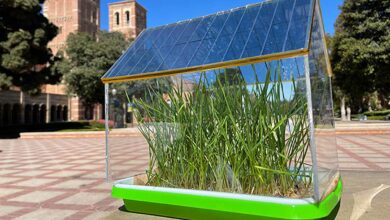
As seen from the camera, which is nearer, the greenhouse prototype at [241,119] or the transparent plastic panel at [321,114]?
the greenhouse prototype at [241,119]

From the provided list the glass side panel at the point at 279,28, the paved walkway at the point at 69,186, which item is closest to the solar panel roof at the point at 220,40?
the glass side panel at the point at 279,28

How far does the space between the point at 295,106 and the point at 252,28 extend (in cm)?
98

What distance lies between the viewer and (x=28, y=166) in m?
8.74

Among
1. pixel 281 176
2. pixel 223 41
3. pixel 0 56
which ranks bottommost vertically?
pixel 281 176

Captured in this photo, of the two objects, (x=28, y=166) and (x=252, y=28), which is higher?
(x=252, y=28)

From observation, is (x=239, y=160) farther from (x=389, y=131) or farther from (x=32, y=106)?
(x=32, y=106)

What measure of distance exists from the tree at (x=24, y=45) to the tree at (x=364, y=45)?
2091 centimetres

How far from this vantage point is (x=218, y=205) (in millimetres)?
3125

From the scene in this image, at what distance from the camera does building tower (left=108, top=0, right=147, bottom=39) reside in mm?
66000

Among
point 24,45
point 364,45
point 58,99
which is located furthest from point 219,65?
point 58,99

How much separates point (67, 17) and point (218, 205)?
189 ft

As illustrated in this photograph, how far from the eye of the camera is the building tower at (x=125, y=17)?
66.0 m

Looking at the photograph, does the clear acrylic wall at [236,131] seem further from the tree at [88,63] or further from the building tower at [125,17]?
the building tower at [125,17]

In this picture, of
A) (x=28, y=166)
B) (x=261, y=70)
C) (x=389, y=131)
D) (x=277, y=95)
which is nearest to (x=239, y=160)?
(x=277, y=95)
